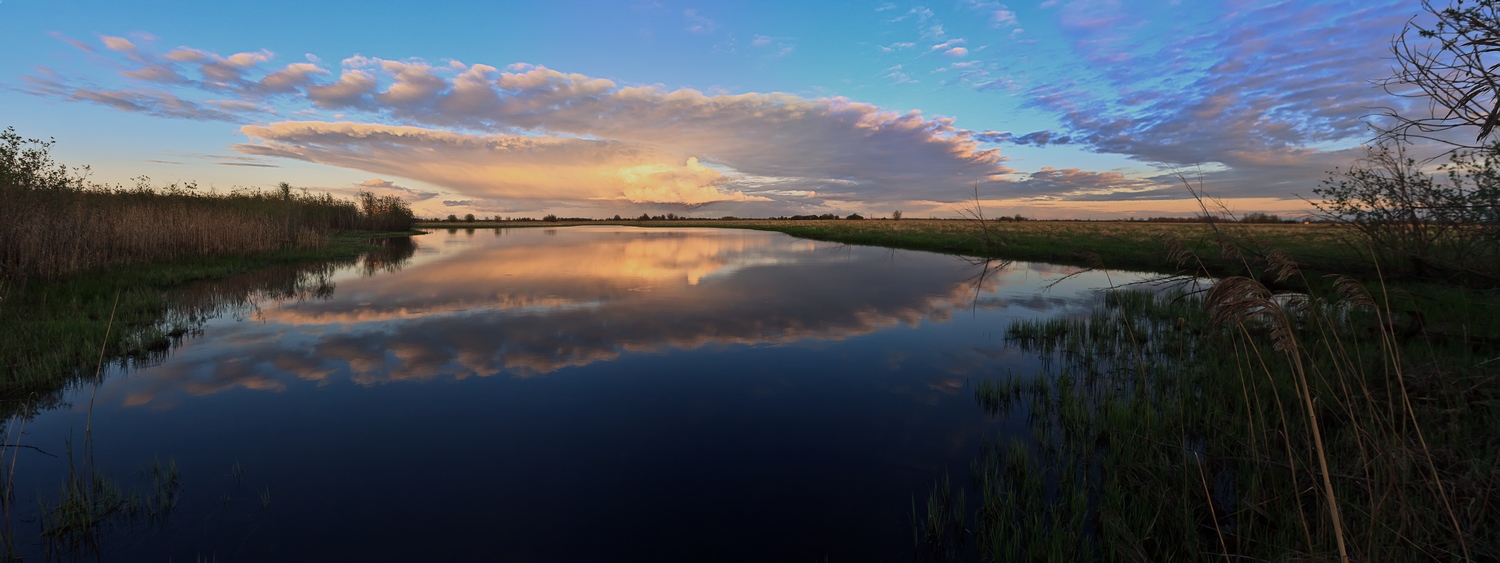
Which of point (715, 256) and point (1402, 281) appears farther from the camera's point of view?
point (715, 256)

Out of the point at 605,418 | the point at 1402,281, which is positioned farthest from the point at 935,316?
the point at 1402,281

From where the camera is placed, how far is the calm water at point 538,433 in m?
4.48

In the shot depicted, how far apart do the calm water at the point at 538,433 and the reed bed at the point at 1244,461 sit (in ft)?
2.13

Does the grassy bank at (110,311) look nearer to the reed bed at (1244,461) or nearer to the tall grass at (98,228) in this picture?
the tall grass at (98,228)

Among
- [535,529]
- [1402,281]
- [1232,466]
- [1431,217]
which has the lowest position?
[535,529]

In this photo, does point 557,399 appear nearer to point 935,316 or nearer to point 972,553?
point 972,553

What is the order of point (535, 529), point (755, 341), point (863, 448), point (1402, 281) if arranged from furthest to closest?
point (1402, 281)
point (755, 341)
point (863, 448)
point (535, 529)

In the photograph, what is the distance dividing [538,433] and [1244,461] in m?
6.97

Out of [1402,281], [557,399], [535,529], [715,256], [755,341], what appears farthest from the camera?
[715,256]

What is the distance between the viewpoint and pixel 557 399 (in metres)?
7.39

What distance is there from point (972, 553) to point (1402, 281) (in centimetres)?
1634

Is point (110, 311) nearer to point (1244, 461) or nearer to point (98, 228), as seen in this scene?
point (98, 228)

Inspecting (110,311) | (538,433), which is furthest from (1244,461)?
(110,311)

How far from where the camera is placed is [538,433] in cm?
632
